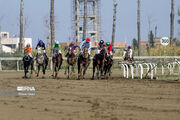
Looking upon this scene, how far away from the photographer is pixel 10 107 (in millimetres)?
8859

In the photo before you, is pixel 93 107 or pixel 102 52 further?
pixel 102 52

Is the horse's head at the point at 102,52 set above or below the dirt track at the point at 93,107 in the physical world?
above

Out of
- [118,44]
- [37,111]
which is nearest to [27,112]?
[37,111]

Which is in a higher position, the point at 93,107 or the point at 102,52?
the point at 102,52

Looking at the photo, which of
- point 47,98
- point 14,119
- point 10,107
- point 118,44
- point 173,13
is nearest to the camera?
point 14,119

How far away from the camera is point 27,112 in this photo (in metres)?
8.06

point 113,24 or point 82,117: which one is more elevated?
point 113,24

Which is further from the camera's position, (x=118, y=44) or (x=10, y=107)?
(x=118, y=44)

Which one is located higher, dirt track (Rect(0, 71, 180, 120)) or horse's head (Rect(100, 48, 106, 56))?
horse's head (Rect(100, 48, 106, 56))

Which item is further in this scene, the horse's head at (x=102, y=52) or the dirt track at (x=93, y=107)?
the horse's head at (x=102, y=52)

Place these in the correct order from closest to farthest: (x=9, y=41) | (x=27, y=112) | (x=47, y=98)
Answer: (x=27, y=112) → (x=47, y=98) → (x=9, y=41)

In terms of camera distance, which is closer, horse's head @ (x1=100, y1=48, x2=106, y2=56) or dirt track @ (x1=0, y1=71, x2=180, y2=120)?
dirt track @ (x1=0, y1=71, x2=180, y2=120)

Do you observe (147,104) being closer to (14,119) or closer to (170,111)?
(170,111)

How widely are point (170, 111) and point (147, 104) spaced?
1.08 metres
